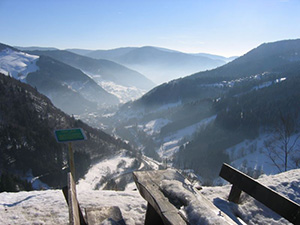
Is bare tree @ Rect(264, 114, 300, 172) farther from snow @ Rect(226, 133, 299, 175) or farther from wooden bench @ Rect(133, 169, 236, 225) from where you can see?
snow @ Rect(226, 133, 299, 175)

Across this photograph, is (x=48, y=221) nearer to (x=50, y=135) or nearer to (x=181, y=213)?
(x=181, y=213)

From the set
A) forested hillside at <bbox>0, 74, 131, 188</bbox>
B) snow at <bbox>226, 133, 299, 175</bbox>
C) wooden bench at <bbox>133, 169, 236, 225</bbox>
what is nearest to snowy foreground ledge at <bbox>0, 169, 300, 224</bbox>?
wooden bench at <bbox>133, 169, 236, 225</bbox>

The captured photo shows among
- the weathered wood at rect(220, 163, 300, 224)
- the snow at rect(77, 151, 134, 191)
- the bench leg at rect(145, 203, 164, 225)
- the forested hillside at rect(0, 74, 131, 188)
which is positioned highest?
the weathered wood at rect(220, 163, 300, 224)

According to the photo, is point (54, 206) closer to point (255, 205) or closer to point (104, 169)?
point (255, 205)

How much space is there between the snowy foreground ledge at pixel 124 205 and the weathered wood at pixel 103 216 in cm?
90

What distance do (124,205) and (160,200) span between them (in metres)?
4.05

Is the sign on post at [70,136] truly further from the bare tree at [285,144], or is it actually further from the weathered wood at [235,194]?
the bare tree at [285,144]

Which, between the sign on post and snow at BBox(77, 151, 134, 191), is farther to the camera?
snow at BBox(77, 151, 134, 191)

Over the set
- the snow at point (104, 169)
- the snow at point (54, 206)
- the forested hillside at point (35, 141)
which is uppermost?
the snow at point (54, 206)

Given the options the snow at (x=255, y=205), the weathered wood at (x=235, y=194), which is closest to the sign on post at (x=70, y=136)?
the snow at (x=255, y=205)

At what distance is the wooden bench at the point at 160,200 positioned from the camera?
4132mm

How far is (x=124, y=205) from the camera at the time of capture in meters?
8.24

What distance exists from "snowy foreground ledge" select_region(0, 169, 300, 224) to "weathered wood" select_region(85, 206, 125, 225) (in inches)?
35.4

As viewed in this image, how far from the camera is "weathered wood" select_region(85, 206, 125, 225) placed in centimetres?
555
